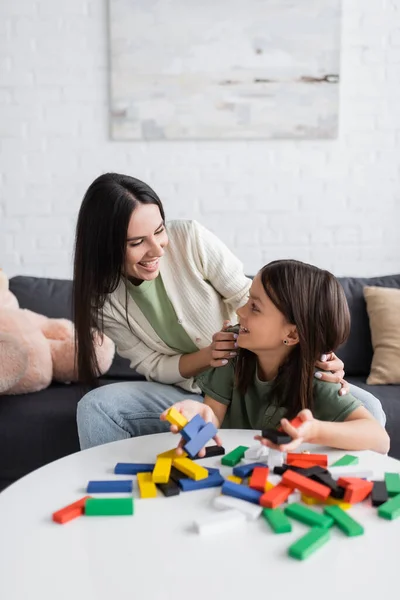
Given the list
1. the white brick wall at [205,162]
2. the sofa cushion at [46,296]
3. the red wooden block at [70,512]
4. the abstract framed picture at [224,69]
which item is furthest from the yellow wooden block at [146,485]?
the abstract framed picture at [224,69]

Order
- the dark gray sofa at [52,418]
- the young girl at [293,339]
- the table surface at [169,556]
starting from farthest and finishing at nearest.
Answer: the dark gray sofa at [52,418], the young girl at [293,339], the table surface at [169,556]

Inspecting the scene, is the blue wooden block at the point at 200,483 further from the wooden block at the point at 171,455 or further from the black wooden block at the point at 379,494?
the black wooden block at the point at 379,494

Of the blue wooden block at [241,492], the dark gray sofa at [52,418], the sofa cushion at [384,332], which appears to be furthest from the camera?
the sofa cushion at [384,332]

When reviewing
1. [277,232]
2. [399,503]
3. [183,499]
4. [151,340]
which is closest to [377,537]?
[399,503]

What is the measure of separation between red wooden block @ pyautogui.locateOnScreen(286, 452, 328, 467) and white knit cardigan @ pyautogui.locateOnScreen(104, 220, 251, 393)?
2.01ft

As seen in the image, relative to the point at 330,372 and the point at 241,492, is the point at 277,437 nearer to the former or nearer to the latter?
the point at 241,492

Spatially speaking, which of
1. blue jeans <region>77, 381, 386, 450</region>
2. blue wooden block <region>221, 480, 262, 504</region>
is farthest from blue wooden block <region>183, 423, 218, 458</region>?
blue jeans <region>77, 381, 386, 450</region>

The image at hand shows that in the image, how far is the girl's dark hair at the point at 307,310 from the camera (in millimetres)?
1504

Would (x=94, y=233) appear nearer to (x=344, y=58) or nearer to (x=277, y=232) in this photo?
(x=277, y=232)

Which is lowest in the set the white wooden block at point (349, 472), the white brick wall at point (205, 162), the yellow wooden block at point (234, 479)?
the yellow wooden block at point (234, 479)

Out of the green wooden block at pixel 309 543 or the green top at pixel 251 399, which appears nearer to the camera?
the green wooden block at pixel 309 543

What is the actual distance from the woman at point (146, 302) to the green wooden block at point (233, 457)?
31 centimetres

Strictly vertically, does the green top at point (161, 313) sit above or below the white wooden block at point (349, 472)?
above

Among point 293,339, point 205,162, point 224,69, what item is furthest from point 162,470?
point 224,69
